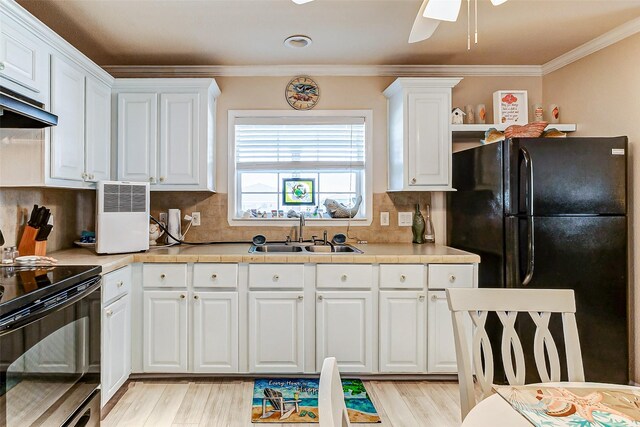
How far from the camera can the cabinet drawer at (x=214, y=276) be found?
8.57 feet

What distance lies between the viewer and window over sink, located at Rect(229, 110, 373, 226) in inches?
131

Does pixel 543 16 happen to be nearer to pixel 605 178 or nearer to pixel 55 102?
pixel 605 178

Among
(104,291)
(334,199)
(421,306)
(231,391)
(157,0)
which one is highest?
(157,0)

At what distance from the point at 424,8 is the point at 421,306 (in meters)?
1.81

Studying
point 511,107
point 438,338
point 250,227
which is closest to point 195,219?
point 250,227

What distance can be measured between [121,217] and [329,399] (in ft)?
7.53

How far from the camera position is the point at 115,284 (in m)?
2.32

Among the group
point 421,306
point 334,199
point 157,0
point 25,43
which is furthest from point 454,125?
point 25,43

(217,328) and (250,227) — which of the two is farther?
(250,227)

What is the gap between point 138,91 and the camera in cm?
292

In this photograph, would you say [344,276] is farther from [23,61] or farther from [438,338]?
[23,61]

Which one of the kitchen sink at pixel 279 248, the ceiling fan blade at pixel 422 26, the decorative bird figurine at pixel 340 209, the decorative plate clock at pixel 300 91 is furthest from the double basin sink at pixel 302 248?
the ceiling fan blade at pixel 422 26

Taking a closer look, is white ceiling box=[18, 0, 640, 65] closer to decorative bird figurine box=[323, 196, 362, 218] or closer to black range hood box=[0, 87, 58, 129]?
black range hood box=[0, 87, 58, 129]

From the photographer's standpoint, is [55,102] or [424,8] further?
[55,102]
